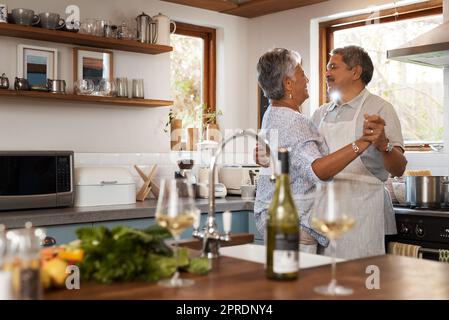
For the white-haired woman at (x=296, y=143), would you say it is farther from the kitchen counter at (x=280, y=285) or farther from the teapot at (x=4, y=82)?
the teapot at (x=4, y=82)

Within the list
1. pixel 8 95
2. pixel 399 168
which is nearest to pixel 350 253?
pixel 399 168

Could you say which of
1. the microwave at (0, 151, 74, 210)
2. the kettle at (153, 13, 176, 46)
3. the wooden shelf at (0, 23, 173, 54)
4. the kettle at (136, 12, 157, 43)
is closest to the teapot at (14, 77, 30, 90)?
the wooden shelf at (0, 23, 173, 54)

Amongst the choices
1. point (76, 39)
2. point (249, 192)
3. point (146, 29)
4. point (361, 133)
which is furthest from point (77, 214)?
point (146, 29)

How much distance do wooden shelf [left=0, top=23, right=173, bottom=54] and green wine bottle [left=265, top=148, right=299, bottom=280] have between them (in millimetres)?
2514

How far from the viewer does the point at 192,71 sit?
15.6ft

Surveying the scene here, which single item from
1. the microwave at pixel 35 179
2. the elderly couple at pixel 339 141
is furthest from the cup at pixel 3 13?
the elderly couple at pixel 339 141

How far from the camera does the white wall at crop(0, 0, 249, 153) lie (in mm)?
3662

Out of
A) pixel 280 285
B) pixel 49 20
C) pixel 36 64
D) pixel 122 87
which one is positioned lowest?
pixel 280 285

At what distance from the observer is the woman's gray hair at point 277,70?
8.33ft

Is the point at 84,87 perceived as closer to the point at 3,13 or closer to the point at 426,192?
the point at 3,13

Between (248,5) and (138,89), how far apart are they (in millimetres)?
1114

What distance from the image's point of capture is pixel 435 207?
3223mm
